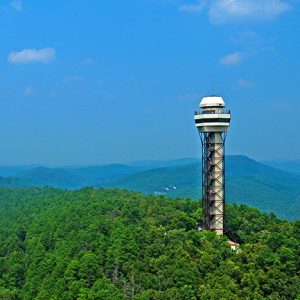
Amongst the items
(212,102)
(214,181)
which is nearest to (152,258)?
(214,181)

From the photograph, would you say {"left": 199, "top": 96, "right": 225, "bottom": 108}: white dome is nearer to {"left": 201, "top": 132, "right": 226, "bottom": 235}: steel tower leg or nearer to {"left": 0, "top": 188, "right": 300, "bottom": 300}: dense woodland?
{"left": 201, "top": 132, "right": 226, "bottom": 235}: steel tower leg

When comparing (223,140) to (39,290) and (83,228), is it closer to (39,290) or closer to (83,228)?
(83,228)

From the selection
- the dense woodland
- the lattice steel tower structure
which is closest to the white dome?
the lattice steel tower structure

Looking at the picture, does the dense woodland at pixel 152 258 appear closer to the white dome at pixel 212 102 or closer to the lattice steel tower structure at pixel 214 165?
the lattice steel tower structure at pixel 214 165

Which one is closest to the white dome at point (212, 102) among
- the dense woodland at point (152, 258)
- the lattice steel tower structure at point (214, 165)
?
the lattice steel tower structure at point (214, 165)

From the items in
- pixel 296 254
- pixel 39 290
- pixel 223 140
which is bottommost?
pixel 39 290

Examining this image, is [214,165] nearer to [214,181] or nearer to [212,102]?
[214,181]

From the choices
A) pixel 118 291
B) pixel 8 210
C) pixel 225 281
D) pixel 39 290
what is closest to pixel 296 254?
pixel 225 281
